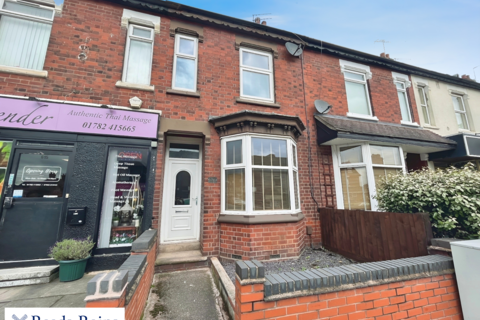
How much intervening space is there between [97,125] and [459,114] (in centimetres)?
1379

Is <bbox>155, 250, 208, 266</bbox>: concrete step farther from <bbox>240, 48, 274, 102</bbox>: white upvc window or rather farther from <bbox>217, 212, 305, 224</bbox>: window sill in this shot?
<bbox>240, 48, 274, 102</bbox>: white upvc window

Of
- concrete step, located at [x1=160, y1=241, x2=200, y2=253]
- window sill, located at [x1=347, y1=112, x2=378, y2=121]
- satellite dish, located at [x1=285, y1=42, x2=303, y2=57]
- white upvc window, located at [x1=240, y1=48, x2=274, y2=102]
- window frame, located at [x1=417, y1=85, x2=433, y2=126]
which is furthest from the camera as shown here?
window frame, located at [x1=417, y1=85, x2=433, y2=126]

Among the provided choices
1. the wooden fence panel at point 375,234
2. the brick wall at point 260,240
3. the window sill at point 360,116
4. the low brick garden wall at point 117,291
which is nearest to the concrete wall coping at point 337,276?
the wooden fence panel at point 375,234

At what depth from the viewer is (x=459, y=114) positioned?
9.05m

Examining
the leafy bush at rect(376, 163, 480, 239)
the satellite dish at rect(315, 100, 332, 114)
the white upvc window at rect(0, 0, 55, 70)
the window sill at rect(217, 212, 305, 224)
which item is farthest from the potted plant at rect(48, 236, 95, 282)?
the satellite dish at rect(315, 100, 332, 114)

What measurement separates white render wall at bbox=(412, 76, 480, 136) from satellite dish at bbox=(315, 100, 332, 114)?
15.2 feet

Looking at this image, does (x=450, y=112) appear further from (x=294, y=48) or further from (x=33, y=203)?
(x=33, y=203)

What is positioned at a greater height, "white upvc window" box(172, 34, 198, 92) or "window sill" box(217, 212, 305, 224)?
"white upvc window" box(172, 34, 198, 92)

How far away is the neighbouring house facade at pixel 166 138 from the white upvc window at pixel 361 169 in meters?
0.04

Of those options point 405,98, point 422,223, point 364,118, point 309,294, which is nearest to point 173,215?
point 309,294

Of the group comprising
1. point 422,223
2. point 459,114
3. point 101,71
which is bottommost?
point 422,223

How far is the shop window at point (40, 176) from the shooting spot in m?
3.98

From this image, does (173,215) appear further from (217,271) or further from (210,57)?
(210,57)

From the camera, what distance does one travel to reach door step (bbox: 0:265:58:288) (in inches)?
133
